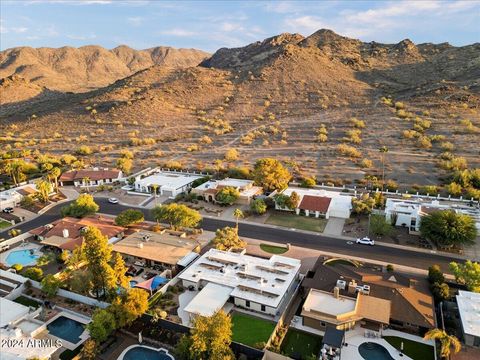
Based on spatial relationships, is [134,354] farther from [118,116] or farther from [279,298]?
[118,116]

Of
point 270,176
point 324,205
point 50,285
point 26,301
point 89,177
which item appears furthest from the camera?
point 89,177

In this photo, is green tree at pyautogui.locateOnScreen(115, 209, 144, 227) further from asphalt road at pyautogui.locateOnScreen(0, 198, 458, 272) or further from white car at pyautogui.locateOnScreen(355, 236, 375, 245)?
white car at pyautogui.locateOnScreen(355, 236, 375, 245)

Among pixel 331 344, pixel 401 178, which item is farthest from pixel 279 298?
pixel 401 178

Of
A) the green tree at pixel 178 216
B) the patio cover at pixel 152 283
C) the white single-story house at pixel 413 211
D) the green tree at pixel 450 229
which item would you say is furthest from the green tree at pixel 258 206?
the green tree at pixel 450 229

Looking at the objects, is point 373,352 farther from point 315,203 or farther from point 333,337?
point 315,203

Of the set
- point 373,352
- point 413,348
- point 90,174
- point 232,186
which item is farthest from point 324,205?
point 90,174

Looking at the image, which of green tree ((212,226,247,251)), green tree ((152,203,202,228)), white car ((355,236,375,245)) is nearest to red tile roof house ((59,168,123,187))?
green tree ((152,203,202,228))

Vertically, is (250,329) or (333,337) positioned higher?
(333,337)
